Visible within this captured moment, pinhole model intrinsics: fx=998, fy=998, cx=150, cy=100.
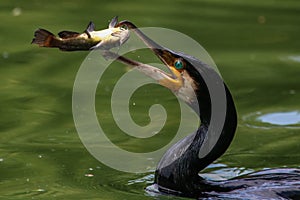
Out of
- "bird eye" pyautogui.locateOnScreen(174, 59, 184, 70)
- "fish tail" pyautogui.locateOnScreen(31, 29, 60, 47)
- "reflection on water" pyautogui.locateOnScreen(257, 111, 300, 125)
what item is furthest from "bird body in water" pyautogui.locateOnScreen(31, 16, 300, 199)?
"reflection on water" pyautogui.locateOnScreen(257, 111, 300, 125)

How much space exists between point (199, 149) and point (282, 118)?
7.28 ft

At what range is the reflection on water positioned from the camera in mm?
8703

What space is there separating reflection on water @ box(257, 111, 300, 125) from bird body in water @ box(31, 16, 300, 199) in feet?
5.97

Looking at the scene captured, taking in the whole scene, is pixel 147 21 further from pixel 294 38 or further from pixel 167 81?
pixel 167 81

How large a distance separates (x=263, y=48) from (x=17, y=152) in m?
4.33

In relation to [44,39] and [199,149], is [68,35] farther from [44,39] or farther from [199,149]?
[199,149]

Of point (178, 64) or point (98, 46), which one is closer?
point (98, 46)

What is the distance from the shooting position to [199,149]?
22.3ft

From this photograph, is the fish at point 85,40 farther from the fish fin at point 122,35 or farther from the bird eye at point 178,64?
the bird eye at point 178,64

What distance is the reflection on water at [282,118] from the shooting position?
8.70 m

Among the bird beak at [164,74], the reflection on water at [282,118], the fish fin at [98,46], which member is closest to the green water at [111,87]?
the reflection on water at [282,118]

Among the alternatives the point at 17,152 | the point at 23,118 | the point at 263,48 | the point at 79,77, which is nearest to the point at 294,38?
the point at 263,48

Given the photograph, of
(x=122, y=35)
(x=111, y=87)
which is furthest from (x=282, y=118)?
(x=122, y=35)

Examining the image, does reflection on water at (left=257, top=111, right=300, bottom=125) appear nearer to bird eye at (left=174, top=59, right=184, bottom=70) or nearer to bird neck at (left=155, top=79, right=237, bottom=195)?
bird neck at (left=155, top=79, right=237, bottom=195)
